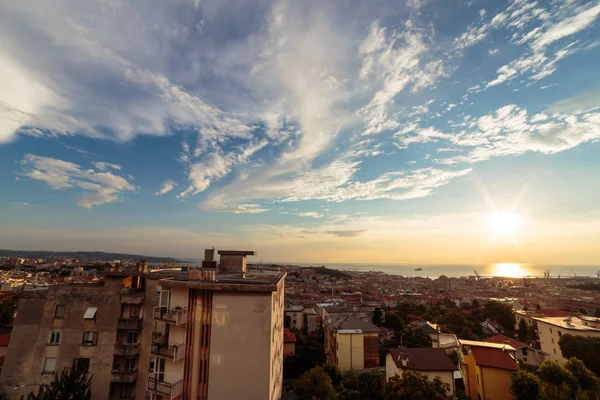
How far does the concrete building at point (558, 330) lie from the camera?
32.7 m

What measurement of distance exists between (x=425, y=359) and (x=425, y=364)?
0.68 m

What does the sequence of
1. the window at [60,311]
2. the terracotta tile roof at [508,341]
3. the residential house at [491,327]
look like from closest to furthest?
the window at [60,311] → the terracotta tile roof at [508,341] → the residential house at [491,327]

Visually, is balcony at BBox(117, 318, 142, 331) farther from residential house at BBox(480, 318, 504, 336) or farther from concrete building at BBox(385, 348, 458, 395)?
residential house at BBox(480, 318, 504, 336)

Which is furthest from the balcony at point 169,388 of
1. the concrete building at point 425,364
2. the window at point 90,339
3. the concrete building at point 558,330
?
the concrete building at point 558,330

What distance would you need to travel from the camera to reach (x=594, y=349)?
2942 centimetres

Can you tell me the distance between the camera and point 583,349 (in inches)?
1184

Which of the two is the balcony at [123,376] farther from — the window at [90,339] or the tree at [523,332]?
the tree at [523,332]

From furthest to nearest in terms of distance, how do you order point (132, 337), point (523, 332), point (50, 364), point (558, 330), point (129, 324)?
point (523, 332) → point (558, 330) → point (132, 337) → point (129, 324) → point (50, 364)

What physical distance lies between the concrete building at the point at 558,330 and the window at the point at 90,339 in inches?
1756

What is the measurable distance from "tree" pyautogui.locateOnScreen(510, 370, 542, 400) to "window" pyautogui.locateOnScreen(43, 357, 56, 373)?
30838 mm

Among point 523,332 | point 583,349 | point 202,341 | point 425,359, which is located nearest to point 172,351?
point 202,341

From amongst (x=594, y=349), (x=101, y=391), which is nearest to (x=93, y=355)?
(x=101, y=391)

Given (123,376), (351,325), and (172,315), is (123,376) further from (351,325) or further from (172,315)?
(351,325)

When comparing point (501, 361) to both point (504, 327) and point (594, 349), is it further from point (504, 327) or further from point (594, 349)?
point (504, 327)
